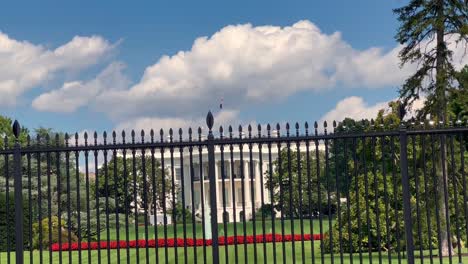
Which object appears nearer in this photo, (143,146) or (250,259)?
(143,146)

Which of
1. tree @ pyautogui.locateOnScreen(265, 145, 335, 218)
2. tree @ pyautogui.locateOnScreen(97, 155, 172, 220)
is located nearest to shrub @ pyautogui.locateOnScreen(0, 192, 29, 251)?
tree @ pyautogui.locateOnScreen(97, 155, 172, 220)

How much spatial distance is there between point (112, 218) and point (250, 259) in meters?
15.8

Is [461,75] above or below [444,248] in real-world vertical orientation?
above

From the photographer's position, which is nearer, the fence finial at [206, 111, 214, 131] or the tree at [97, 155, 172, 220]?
the fence finial at [206, 111, 214, 131]

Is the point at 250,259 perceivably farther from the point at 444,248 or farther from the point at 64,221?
the point at 64,221

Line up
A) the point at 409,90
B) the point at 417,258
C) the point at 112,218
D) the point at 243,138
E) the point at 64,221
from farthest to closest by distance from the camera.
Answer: the point at 112,218 < the point at 64,221 < the point at 409,90 < the point at 417,258 < the point at 243,138

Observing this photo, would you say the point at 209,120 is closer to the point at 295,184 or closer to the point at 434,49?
the point at 434,49

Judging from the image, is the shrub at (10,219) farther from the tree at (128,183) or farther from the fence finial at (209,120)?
the fence finial at (209,120)

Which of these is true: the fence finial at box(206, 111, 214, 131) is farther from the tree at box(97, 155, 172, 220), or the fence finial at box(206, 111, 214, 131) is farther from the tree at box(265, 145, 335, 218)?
the tree at box(265, 145, 335, 218)

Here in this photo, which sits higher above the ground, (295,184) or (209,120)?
(209,120)

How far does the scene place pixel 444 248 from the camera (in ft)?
61.9

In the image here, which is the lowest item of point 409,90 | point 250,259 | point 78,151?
point 250,259

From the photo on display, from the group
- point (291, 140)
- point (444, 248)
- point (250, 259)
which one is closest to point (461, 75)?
point (444, 248)

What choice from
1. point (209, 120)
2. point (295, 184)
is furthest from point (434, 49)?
point (295, 184)
